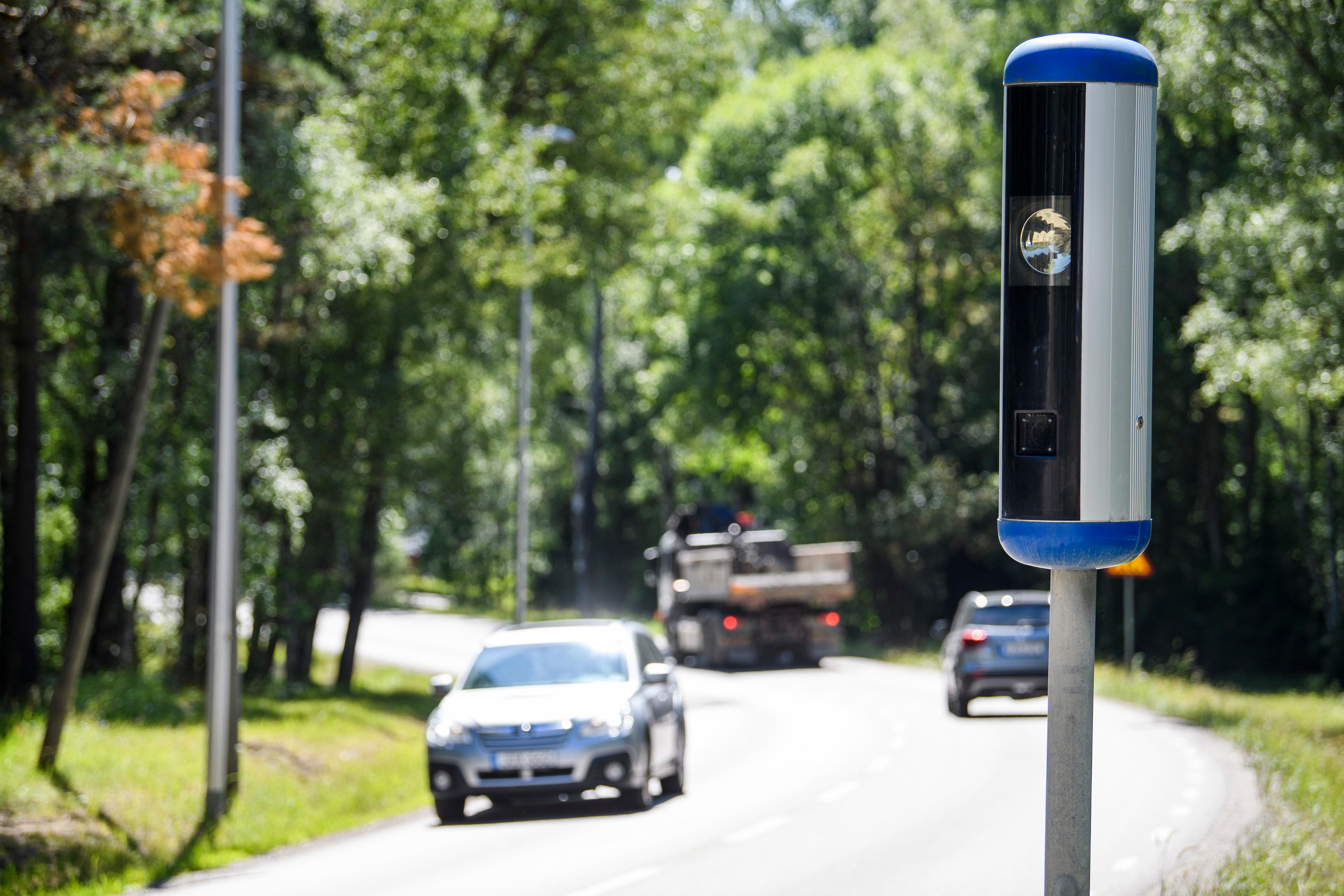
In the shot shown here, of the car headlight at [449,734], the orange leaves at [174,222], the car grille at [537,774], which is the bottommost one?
the car grille at [537,774]

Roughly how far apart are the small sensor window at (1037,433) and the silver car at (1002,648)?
1564cm

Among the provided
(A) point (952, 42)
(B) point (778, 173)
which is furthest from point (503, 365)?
(A) point (952, 42)

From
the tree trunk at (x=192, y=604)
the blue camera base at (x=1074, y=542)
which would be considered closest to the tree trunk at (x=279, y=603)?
the tree trunk at (x=192, y=604)

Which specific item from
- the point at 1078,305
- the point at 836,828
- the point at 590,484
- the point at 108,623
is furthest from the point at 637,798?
the point at 590,484

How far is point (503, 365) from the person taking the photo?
31.0m

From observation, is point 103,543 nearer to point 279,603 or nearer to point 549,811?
point 549,811

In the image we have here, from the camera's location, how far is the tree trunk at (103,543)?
44.4 ft

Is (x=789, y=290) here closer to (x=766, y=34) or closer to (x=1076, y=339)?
(x=766, y=34)

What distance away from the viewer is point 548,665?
14164 mm

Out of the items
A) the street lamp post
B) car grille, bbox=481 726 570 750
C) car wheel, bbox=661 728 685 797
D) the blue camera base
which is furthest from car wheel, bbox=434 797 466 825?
the street lamp post

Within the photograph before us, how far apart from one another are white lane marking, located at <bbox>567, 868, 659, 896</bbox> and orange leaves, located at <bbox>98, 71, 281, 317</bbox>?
20.3ft

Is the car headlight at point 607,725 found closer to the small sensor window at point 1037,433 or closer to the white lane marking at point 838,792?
the white lane marking at point 838,792

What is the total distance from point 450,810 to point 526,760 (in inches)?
53.5

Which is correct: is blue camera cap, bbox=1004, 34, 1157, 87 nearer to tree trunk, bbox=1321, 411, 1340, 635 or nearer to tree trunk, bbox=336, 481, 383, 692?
tree trunk, bbox=336, 481, 383, 692
